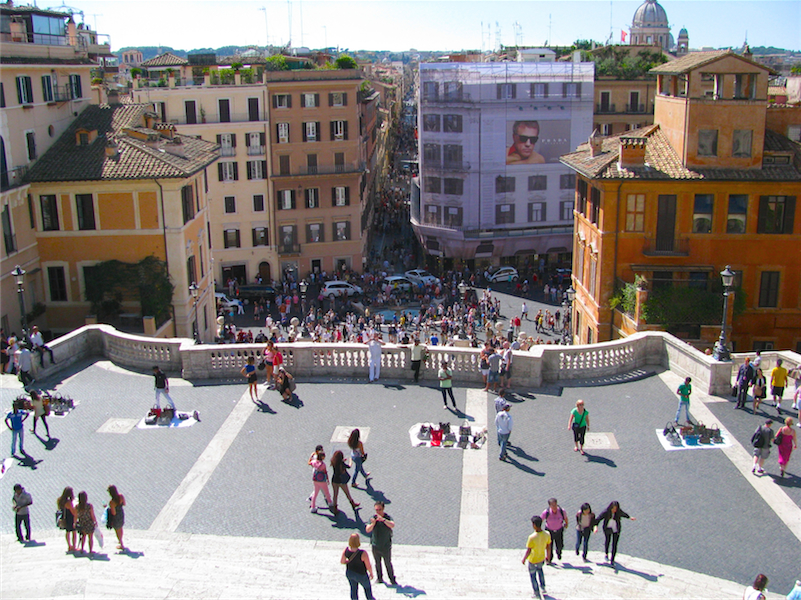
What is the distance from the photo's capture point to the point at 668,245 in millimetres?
36000

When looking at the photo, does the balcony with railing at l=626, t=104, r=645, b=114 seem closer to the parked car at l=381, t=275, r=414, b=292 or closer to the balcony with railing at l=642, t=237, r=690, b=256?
the parked car at l=381, t=275, r=414, b=292

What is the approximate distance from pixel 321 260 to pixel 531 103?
72.1 feet

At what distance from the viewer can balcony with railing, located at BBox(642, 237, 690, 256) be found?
3600cm

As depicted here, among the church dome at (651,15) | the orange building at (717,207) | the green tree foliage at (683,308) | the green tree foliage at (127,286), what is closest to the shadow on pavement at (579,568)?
the green tree foliage at (683,308)

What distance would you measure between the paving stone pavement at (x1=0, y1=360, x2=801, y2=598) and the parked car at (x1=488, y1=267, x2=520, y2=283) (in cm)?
4506

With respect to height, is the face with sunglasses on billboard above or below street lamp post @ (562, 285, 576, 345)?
above

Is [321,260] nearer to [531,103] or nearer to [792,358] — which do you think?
[531,103]

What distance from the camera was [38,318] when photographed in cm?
3688

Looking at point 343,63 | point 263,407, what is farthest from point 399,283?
point 263,407

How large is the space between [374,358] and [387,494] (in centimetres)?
674

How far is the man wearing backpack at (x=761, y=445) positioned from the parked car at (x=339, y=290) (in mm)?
46121

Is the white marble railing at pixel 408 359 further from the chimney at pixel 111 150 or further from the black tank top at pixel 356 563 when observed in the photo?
the chimney at pixel 111 150

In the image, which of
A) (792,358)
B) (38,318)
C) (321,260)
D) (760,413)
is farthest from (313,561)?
(321,260)

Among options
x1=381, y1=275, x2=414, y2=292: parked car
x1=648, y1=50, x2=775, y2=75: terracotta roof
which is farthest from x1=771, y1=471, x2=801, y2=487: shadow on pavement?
x1=381, y1=275, x2=414, y2=292: parked car
